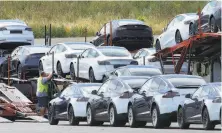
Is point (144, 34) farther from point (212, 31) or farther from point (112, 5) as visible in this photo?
point (112, 5)

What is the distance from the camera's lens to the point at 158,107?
89.3 ft

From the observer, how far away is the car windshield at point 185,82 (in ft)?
90.6

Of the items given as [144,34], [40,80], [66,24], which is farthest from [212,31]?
[66,24]

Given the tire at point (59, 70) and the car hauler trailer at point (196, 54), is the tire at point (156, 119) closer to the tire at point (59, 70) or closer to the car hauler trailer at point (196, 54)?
the car hauler trailer at point (196, 54)

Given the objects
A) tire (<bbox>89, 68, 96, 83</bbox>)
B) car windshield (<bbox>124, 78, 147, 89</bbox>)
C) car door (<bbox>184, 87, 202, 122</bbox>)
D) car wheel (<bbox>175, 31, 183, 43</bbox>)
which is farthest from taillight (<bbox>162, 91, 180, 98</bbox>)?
car wheel (<bbox>175, 31, 183, 43</bbox>)

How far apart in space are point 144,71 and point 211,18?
120 inches

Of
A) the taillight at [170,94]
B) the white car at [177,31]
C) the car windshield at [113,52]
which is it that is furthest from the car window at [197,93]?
the car windshield at [113,52]

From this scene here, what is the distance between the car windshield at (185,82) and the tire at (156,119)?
853 millimetres

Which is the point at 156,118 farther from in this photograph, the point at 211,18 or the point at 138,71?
the point at 138,71

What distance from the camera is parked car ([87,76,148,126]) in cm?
2914

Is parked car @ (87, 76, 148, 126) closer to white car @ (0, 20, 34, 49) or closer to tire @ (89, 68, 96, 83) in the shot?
tire @ (89, 68, 96, 83)

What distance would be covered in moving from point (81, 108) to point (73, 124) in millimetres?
614

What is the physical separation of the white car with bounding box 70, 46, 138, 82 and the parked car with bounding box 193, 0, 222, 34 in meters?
4.05

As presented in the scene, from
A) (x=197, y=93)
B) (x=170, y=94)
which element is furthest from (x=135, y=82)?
(x=197, y=93)
